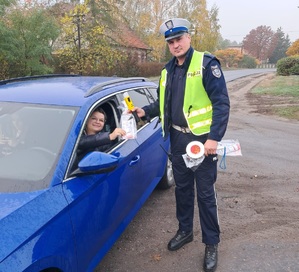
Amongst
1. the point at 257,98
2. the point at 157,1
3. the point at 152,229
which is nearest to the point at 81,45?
the point at 257,98

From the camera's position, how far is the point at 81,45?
2095cm

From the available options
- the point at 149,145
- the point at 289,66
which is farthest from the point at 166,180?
the point at 289,66

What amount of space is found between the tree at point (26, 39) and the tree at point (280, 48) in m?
84.1

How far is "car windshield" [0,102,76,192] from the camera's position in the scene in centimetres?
Answer: 219

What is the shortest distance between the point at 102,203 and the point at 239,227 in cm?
189

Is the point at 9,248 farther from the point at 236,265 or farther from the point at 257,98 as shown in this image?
the point at 257,98

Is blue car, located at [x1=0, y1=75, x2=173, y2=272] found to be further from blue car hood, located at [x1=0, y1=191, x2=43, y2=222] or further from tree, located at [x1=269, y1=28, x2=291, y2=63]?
tree, located at [x1=269, y1=28, x2=291, y2=63]

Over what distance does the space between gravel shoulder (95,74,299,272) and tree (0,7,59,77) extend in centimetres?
1179

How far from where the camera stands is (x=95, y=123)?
2.88 m

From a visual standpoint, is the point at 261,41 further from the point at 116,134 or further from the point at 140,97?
the point at 116,134

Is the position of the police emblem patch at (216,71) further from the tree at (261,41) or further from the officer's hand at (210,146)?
the tree at (261,41)

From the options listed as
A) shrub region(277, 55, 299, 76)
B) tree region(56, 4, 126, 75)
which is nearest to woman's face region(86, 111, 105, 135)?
tree region(56, 4, 126, 75)

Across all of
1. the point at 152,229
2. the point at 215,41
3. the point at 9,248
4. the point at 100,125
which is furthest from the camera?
the point at 215,41

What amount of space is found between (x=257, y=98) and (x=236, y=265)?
43.7 feet
